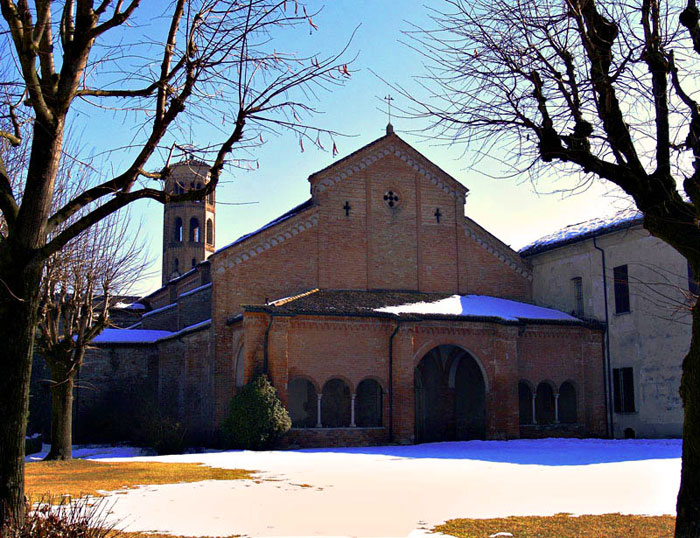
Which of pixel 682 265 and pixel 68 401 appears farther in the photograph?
pixel 682 265

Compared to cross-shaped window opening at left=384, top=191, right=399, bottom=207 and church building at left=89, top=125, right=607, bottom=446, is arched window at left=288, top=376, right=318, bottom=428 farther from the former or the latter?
cross-shaped window opening at left=384, top=191, right=399, bottom=207

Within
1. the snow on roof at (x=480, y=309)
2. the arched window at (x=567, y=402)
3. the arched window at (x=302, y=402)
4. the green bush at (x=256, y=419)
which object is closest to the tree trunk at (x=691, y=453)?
the green bush at (x=256, y=419)

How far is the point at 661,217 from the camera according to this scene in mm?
7570

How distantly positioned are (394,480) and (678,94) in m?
9.42

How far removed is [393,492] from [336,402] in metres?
16.0

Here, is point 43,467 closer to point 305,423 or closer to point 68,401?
point 68,401

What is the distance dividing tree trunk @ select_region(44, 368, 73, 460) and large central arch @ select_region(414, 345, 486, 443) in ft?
44.1

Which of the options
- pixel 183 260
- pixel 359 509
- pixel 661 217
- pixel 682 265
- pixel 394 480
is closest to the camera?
pixel 661 217

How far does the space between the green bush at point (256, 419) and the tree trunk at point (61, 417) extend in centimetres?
484

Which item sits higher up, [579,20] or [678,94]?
[579,20]

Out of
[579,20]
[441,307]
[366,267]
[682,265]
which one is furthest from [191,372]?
[579,20]

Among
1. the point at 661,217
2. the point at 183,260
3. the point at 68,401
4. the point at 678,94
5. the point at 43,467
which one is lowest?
the point at 43,467

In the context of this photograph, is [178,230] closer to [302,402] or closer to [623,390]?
[302,402]

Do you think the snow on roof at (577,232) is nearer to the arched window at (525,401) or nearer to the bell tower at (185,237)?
the arched window at (525,401)
